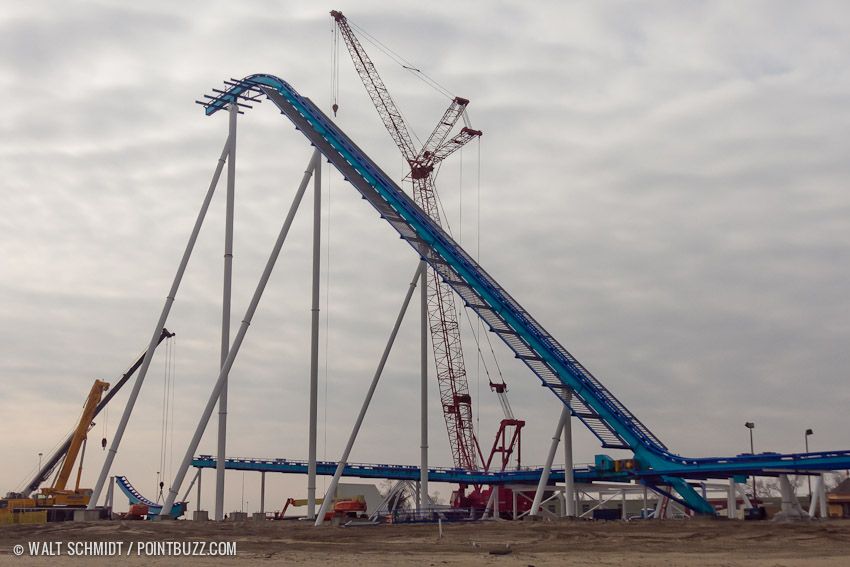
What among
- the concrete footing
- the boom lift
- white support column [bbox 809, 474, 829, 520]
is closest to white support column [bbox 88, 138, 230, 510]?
the concrete footing

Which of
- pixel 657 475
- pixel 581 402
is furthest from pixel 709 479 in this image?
pixel 581 402

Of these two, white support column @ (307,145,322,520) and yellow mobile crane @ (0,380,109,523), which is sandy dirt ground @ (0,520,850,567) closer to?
white support column @ (307,145,322,520)

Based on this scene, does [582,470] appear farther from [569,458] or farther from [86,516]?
[86,516]

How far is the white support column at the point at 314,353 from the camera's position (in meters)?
50.7

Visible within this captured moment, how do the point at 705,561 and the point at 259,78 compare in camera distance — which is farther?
the point at 259,78

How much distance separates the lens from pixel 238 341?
166 feet

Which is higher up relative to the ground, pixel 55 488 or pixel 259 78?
pixel 259 78

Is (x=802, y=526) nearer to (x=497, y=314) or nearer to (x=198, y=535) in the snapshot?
(x=497, y=314)

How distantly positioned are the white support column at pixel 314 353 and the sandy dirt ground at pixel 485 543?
106 inches

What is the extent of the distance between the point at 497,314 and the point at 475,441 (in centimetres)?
5651

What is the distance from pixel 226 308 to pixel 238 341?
180 cm

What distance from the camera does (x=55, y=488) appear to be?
7788 cm

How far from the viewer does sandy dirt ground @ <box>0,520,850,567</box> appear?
29812 millimetres

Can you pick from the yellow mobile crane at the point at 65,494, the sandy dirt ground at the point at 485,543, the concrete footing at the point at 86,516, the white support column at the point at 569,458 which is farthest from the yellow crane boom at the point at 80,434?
the white support column at the point at 569,458
